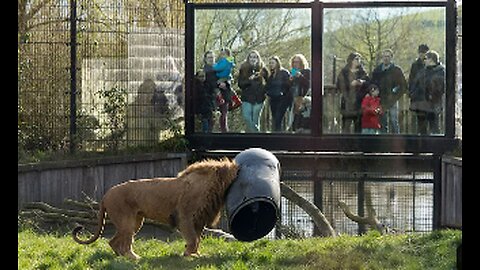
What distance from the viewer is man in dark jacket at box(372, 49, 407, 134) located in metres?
12.4

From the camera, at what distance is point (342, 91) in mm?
12656

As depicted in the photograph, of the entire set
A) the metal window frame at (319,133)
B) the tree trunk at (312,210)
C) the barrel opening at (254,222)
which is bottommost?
the tree trunk at (312,210)

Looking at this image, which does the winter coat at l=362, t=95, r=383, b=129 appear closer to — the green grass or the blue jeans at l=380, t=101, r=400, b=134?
the blue jeans at l=380, t=101, r=400, b=134

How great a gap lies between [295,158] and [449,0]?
2.90m

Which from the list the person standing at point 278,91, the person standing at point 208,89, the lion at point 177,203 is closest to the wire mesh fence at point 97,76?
the person standing at point 208,89

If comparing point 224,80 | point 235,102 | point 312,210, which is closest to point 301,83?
point 235,102

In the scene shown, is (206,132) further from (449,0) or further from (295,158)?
(449,0)

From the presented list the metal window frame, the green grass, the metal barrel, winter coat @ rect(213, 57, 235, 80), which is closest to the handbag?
winter coat @ rect(213, 57, 235, 80)

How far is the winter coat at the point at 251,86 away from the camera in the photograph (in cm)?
1263

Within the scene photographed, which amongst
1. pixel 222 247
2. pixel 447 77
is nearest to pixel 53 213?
pixel 222 247

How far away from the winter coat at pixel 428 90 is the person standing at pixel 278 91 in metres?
1.65

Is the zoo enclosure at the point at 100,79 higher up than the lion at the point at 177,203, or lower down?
higher up

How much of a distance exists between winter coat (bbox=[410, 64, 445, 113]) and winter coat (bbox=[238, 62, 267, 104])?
1974 mm

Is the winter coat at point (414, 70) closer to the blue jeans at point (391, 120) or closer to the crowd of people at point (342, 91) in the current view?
the crowd of people at point (342, 91)
